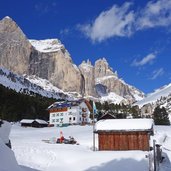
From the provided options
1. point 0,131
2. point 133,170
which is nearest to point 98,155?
point 133,170

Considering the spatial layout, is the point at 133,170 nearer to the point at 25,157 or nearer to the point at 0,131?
the point at 25,157

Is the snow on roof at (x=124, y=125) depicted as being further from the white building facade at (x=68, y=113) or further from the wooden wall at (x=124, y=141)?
the white building facade at (x=68, y=113)

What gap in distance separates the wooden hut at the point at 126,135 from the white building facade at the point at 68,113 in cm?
8520

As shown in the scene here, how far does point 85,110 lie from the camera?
134 metres

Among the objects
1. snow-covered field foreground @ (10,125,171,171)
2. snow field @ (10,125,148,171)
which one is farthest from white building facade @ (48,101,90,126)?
snow field @ (10,125,148,171)

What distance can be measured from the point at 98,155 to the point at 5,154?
22654mm

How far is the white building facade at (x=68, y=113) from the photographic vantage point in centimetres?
12850

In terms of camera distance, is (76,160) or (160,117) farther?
(160,117)

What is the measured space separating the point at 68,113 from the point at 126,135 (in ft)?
293

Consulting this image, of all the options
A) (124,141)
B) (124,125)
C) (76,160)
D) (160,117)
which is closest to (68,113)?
(160,117)

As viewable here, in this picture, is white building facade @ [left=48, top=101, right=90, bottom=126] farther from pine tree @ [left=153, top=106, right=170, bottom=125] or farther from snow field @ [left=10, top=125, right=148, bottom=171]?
snow field @ [left=10, top=125, right=148, bottom=171]

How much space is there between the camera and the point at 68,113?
129750mm

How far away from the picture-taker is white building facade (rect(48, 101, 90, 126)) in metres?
128

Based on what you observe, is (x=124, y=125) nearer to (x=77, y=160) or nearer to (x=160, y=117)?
(x=77, y=160)
